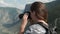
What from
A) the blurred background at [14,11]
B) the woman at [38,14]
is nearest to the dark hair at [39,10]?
the woman at [38,14]

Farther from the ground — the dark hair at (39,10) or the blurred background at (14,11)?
the dark hair at (39,10)

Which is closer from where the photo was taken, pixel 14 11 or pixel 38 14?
pixel 38 14

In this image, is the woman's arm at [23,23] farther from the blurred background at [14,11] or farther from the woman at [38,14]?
the blurred background at [14,11]

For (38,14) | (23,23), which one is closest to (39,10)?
(38,14)

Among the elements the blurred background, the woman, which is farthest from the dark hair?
the blurred background

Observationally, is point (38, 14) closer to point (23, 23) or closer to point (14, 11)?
point (23, 23)

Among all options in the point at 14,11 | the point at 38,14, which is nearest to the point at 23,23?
the point at 38,14

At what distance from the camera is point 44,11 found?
5.31ft

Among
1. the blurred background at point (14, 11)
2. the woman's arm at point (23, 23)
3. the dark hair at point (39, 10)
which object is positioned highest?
the dark hair at point (39, 10)

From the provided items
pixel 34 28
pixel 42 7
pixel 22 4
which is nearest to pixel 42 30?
pixel 34 28

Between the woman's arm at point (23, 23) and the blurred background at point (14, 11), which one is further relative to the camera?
the blurred background at point (14, 11)

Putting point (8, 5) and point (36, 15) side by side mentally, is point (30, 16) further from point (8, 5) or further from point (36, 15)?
point (8, 5)

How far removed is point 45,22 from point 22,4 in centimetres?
273

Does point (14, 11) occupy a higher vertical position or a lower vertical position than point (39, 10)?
lower
